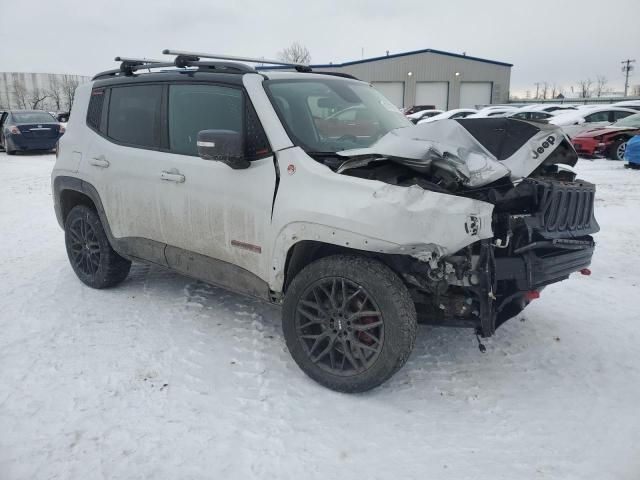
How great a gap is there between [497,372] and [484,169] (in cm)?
143

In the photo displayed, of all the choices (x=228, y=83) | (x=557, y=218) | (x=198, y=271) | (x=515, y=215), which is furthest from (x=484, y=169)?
(x=198, y=271)

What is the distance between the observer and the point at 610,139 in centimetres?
1400

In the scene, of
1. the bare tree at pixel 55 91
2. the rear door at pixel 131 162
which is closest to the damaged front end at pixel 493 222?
the rear door at pixel 131 162

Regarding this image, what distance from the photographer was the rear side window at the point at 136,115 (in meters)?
4.09

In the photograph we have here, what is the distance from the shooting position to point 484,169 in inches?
115

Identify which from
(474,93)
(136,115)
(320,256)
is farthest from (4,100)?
(320,256)

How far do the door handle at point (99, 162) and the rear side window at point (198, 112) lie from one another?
0.82 metres

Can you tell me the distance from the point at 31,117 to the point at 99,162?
49.6ft

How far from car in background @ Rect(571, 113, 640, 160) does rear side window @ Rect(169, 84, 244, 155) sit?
12948mm

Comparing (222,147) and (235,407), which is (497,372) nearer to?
(235,407)

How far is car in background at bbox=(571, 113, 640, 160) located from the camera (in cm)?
1388

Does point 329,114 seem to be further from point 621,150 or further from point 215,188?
point 621,150

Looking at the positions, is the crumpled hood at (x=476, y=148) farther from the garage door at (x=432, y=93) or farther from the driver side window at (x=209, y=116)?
the garage door at (x=432, y=93)

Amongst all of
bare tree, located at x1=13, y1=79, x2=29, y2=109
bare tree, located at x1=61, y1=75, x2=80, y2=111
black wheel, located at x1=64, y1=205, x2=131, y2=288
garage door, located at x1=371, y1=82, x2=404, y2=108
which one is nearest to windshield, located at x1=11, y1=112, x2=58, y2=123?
black wheel, located at x1=64, y1=205, x2=131, y2=288
